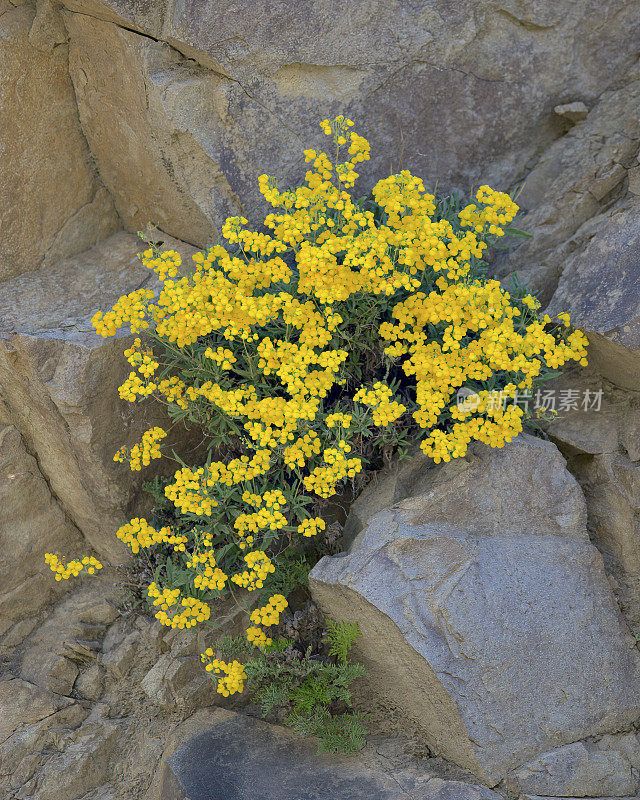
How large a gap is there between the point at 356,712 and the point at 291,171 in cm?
265

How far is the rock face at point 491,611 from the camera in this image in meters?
3.10

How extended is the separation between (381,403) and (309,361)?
1.14 feet

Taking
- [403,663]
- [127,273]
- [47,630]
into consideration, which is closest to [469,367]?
[403,663]

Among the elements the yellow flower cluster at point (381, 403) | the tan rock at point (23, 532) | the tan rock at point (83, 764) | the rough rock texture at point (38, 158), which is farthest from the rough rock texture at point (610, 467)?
the rough rock texture at point (38, 158)

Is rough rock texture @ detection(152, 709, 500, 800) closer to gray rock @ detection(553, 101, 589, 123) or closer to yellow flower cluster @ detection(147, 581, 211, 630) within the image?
yellow flower cluster @ detection(147, 581, 211, 630)

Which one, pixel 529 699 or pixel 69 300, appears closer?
pixel 529 699

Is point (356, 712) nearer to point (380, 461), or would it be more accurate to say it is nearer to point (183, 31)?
point (380, 461)

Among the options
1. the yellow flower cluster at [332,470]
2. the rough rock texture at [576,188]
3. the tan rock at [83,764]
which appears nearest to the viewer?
the yellow flower cluster at [332,470]

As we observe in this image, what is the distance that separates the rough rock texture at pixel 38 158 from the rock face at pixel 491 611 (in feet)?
7.54

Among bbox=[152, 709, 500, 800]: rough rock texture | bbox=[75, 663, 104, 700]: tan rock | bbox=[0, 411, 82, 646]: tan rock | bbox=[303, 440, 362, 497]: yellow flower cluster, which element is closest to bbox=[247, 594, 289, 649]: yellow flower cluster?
bbox=[152, 709, 500, 800]: rough rock texture

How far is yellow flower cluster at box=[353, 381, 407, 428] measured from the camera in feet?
10.6

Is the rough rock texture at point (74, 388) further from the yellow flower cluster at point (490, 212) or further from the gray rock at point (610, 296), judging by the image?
the gray rock at point (610, 296)

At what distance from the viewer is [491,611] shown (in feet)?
10.5

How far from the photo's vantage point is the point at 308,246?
3293 millimetres
